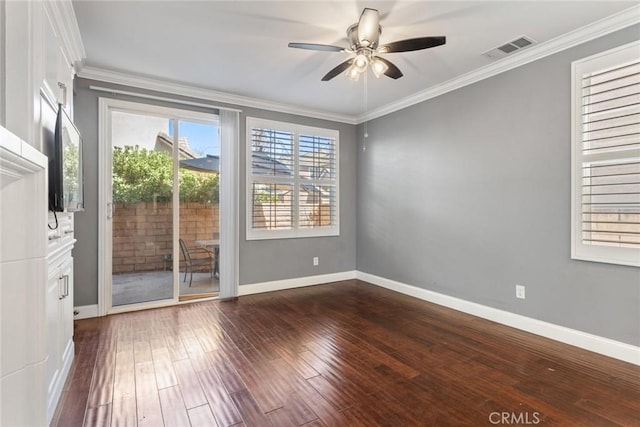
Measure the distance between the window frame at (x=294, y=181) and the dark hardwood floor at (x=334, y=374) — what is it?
1400mm

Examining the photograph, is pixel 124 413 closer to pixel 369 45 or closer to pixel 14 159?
pixel 14 159

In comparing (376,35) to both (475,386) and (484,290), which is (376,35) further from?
(484,290)

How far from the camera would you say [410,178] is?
4.28m

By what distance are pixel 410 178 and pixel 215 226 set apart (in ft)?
8.98

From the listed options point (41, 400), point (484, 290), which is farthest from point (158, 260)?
point (484, 290)

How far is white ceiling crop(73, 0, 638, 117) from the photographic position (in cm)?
230

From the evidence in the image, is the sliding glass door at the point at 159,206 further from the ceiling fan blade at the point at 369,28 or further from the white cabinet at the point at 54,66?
the ceiling fan blade at the point at 369,28

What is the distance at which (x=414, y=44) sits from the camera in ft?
7.28

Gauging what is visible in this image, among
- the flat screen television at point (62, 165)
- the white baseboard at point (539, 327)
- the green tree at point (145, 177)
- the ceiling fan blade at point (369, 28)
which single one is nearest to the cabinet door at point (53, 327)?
the flat screen television at point (62, 165)

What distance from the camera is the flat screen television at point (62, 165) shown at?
1.83m

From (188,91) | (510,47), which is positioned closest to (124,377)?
(188,91)

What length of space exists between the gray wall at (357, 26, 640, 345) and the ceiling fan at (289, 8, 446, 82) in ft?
4.60

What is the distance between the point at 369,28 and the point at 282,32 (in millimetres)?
835

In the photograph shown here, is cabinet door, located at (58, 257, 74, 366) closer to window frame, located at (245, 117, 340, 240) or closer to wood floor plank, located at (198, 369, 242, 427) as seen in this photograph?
wood floor plank, located at (198, 369, 242, 427)
